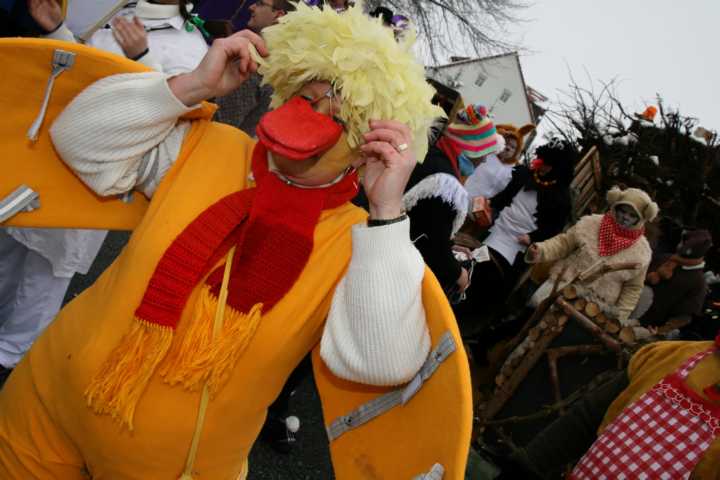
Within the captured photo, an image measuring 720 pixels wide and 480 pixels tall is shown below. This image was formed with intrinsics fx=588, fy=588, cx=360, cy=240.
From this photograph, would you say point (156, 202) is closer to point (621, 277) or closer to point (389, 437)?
point (389, 437)

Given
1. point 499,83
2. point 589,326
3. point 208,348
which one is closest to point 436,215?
point 589,326

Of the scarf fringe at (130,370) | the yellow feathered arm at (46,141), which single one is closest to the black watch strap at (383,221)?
the scarf fringe at (130,370)

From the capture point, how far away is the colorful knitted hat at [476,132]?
12.9ft

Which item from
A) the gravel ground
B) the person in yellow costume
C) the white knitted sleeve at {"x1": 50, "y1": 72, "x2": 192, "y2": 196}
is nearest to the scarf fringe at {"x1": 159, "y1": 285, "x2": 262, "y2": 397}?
the person in yellow costume

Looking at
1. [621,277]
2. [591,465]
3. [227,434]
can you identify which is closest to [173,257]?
[227,434]

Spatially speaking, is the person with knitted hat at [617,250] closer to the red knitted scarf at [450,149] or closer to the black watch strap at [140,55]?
the red knitted scarf at [450,149]

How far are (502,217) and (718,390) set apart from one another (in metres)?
3.49

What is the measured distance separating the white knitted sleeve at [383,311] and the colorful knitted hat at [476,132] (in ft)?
8.50

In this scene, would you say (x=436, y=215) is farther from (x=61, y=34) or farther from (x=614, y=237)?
(x=614, y=237)

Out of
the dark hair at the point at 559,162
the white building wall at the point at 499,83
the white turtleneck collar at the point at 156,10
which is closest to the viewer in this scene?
the white turtleneck collar at the point at 156,10

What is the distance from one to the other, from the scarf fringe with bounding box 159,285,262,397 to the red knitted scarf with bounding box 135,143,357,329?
4 cm

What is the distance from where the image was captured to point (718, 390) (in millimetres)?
1706

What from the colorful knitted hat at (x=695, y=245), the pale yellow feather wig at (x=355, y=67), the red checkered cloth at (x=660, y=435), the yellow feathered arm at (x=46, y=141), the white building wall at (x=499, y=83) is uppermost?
the pale yellow feather wig at (x=355, y=67)

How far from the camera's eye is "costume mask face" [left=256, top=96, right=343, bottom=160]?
1419 millimetres
